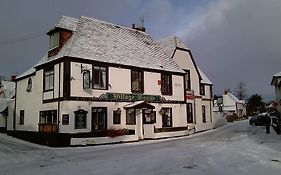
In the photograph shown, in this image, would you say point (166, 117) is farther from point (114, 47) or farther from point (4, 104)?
point (4, 104)

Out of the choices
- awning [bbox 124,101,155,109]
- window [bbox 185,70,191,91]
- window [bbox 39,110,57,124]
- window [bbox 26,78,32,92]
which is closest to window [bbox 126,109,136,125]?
awning [bbox 124,101,155,109]

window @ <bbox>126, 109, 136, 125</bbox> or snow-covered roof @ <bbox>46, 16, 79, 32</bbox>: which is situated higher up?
snow-covered roof @ <bbox>46, 16, 79, 32</bbox>

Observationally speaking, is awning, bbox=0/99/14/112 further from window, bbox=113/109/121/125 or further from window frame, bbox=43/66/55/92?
window, bbox=113/109/121/125

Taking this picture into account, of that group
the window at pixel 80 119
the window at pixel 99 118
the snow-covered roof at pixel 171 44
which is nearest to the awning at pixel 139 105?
the window at pixel 99 118

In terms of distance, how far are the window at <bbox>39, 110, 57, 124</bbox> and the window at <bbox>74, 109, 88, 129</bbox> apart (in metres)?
1.80

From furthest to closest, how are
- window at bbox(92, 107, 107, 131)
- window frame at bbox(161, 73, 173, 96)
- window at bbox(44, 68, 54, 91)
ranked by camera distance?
window frame at bbox(161, 73, 173, 96)
window at bbox(44, 68, 54, 91)
window at bbox(92, 107, 107, 131)

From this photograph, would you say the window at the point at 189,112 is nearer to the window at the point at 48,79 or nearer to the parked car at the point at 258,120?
the parked car at the point at 258,120

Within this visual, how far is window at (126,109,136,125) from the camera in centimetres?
2717

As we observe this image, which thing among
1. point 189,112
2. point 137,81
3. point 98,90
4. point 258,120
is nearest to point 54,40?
point 98,90

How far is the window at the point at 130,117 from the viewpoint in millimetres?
27170

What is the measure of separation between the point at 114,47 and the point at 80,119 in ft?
26.5

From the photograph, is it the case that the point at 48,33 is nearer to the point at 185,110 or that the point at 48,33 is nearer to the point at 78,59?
the point at 78,59

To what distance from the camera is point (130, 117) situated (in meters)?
27.4

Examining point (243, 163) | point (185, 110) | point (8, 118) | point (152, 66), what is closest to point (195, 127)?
point (185, 110)
